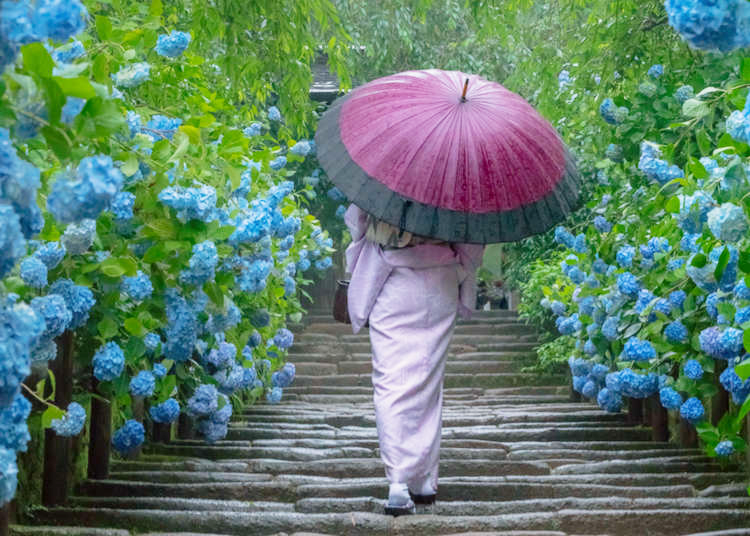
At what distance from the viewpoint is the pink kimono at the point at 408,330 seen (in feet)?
14.9

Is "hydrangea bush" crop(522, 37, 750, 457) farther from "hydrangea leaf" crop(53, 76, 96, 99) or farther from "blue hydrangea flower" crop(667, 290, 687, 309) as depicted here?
"hydrangea leaf" crop(53, 76, 96, 99)

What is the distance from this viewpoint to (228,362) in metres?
5.77

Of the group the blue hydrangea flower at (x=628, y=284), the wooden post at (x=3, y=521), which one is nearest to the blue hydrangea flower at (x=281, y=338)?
the blue hydrangea flower at (x=628, y=284)

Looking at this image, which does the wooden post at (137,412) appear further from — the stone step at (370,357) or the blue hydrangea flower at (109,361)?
the stone step at (370,357)

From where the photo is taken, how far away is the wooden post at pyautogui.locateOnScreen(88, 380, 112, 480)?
498 centimetres

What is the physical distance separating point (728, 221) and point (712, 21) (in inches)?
53.6

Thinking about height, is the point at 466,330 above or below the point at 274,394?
above

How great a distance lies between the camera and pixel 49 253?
3393 mm

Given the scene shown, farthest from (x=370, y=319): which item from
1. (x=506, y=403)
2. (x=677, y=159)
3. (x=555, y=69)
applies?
(x=506, y=403)

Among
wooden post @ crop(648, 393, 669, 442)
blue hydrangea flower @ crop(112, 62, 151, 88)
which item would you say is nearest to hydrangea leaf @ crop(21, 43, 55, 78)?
blue hydrangea flower @ crop(112, 62, 151, 88)

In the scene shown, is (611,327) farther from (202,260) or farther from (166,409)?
(202,260)

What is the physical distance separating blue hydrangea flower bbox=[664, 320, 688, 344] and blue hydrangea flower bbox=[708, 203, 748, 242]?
5.88 ft

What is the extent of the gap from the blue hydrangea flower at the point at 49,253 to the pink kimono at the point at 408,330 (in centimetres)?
148

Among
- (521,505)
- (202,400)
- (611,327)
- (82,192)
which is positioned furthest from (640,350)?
(82,192)
